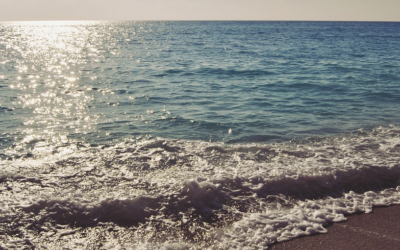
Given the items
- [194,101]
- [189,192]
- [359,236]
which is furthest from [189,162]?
[194,101]

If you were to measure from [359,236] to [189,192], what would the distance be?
2999mm

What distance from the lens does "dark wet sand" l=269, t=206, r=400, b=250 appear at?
16.0 feet

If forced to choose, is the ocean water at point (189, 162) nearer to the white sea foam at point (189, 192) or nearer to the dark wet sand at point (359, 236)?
the white sea foam at point (189, 192)

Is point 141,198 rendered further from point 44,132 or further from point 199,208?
point 44,132

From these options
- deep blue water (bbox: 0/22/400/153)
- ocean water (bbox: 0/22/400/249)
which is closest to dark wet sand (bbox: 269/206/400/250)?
ocean water (bbox: 0/22/400/249)

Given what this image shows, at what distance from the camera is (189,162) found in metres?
7.77

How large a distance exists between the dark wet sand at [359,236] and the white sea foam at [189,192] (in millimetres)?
165

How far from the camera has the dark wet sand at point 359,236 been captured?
489 cm

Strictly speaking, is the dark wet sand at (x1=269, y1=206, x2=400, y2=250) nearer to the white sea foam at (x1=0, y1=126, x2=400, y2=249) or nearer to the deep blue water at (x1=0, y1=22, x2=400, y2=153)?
the white sea foam at (x1=0, y1=126, x2=400, y2=249)

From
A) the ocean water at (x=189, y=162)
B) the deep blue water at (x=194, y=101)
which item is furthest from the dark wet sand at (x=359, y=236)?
the deep blue water at (x=194, y=101)

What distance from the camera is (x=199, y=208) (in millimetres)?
5906

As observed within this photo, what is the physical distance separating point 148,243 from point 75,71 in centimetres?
1901

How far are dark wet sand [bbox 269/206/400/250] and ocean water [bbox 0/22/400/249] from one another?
0.53 ft

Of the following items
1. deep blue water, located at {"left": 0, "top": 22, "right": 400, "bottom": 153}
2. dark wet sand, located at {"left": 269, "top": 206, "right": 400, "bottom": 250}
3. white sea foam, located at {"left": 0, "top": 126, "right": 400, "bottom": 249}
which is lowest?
dark wet sand, located at {"left": 269, "top": 206, "right": 400, "bottom": 250}
